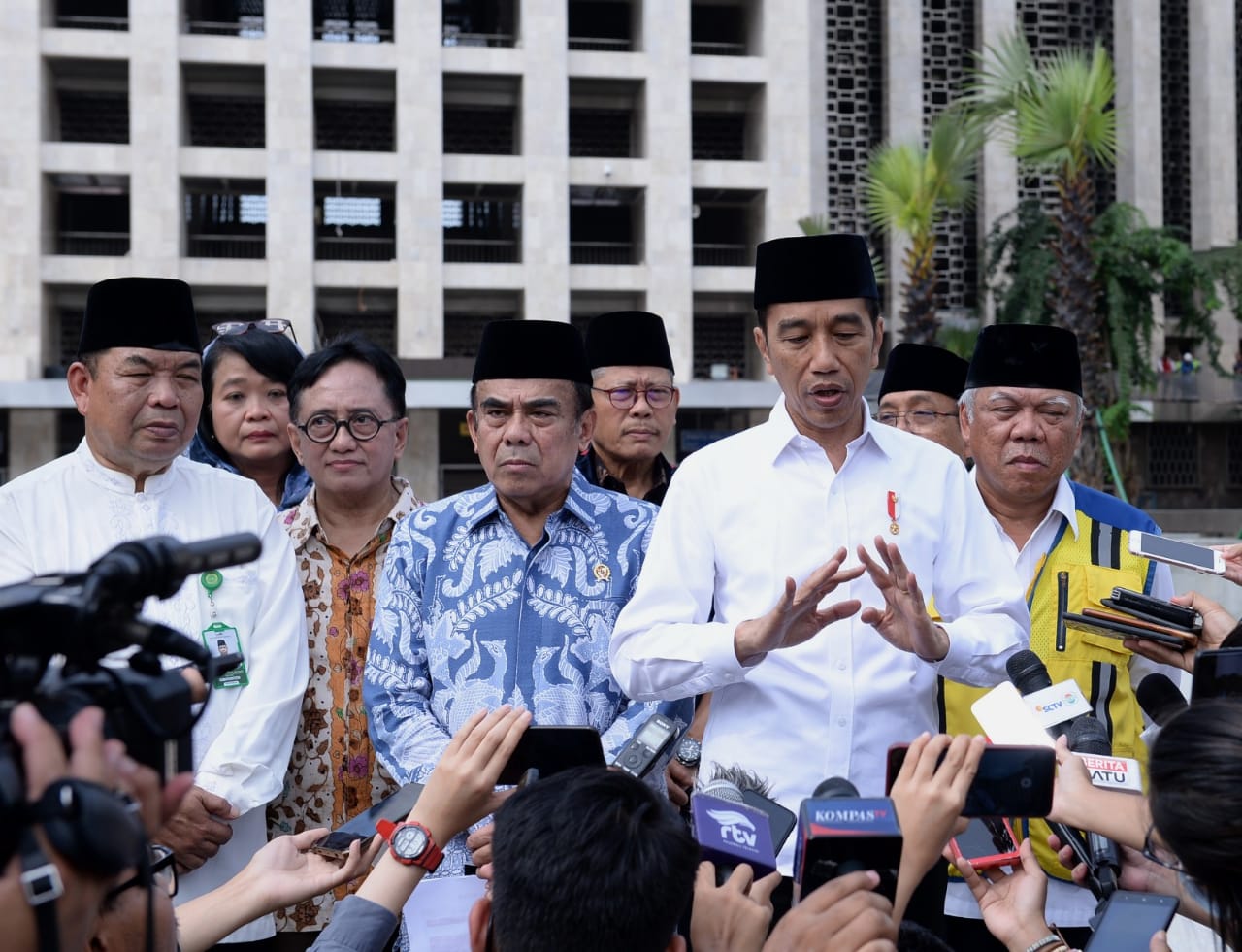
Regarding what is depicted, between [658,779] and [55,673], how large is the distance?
1888 millimetres

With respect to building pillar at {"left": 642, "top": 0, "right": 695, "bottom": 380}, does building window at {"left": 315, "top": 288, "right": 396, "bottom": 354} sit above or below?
below

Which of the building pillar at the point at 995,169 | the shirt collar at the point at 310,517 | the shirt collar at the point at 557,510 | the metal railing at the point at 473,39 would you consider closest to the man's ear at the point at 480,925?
the shirt collar at the point at 557,510

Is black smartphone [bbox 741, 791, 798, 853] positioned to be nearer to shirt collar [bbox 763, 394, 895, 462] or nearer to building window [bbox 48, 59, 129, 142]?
shirt collar [bbox 763, 394, 895, 462]

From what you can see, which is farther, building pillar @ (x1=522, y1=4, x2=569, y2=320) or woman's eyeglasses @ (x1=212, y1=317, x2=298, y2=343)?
building pillar @ (x1=522, y1=4, x2=569, y2=320)

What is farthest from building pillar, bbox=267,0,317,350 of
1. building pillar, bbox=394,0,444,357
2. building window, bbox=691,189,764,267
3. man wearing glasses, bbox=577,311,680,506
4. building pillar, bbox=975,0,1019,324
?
man wearing glasses, bbox=577,311,680,506

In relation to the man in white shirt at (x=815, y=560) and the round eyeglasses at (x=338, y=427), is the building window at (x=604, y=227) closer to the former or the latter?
the round eyeglasses at (x=338, y=427)

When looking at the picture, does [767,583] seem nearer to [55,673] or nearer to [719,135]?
[55,673]

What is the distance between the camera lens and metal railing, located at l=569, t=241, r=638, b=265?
→ 27438 millimetres

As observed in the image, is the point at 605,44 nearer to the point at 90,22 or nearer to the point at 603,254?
the point at 603,254

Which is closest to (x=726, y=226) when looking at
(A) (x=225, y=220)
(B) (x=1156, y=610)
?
(A) (x=225, y=220)

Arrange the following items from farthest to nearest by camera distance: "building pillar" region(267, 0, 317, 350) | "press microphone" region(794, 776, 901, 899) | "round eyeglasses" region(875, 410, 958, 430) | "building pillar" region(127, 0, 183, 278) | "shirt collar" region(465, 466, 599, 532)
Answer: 1. "building pillar" region(267, 0, 317, 350)
2. "building pillar" region(127, 0, 183, 278)
3. "round eyeglasses" region(875, 410, 958, 430)
4. "shirt collar" region(465, 466, 599, 532)
5. "press microphone" region(794, 776, 901, 899)

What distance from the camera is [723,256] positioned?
27.8m

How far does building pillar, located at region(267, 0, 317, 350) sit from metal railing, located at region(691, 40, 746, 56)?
8478 mm

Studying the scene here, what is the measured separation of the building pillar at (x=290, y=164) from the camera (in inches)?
976
